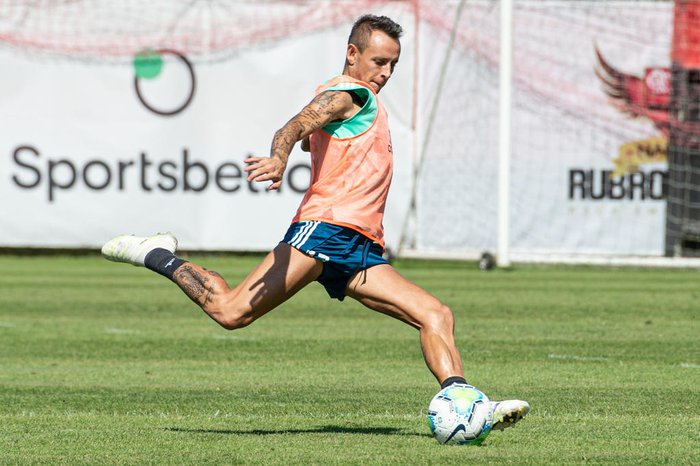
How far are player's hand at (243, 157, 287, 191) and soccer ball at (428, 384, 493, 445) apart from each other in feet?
4.19

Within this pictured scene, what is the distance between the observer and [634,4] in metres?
21.6

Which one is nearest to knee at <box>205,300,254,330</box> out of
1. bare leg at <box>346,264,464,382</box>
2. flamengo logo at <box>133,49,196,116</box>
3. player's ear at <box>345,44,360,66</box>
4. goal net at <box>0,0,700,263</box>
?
bare leg at <box>346,264,464,382</box>

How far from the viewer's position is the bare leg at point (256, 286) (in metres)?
6.78

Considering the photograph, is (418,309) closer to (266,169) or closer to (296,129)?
(296,129)

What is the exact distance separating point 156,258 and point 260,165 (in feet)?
5.27

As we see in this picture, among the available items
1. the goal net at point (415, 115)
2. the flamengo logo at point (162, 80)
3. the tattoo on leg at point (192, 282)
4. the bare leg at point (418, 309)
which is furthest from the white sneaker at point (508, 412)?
the flamengo logo at point (162, 80)

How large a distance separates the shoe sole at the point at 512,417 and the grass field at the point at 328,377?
0.40ft

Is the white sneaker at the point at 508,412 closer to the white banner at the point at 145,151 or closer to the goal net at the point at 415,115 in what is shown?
the goal net at the point at 415,115

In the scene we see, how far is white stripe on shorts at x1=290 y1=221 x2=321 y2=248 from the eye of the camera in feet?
22.2

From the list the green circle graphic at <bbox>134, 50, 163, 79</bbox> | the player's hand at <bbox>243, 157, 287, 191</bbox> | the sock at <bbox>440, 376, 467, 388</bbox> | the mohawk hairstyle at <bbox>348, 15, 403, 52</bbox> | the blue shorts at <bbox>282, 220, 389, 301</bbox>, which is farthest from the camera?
the green circle graphic at <bbox>134, 50, 163, 79</bbox>

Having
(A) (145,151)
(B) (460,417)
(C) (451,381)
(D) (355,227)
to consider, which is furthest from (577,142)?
(B) (460,417)

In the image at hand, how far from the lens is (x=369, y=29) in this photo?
690 cm

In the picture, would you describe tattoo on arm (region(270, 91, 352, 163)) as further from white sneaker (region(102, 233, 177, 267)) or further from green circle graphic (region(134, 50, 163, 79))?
green circle graphic (region(134, 50, 163, 79))

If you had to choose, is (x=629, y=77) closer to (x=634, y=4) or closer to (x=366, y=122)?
(x=634, y=4)
